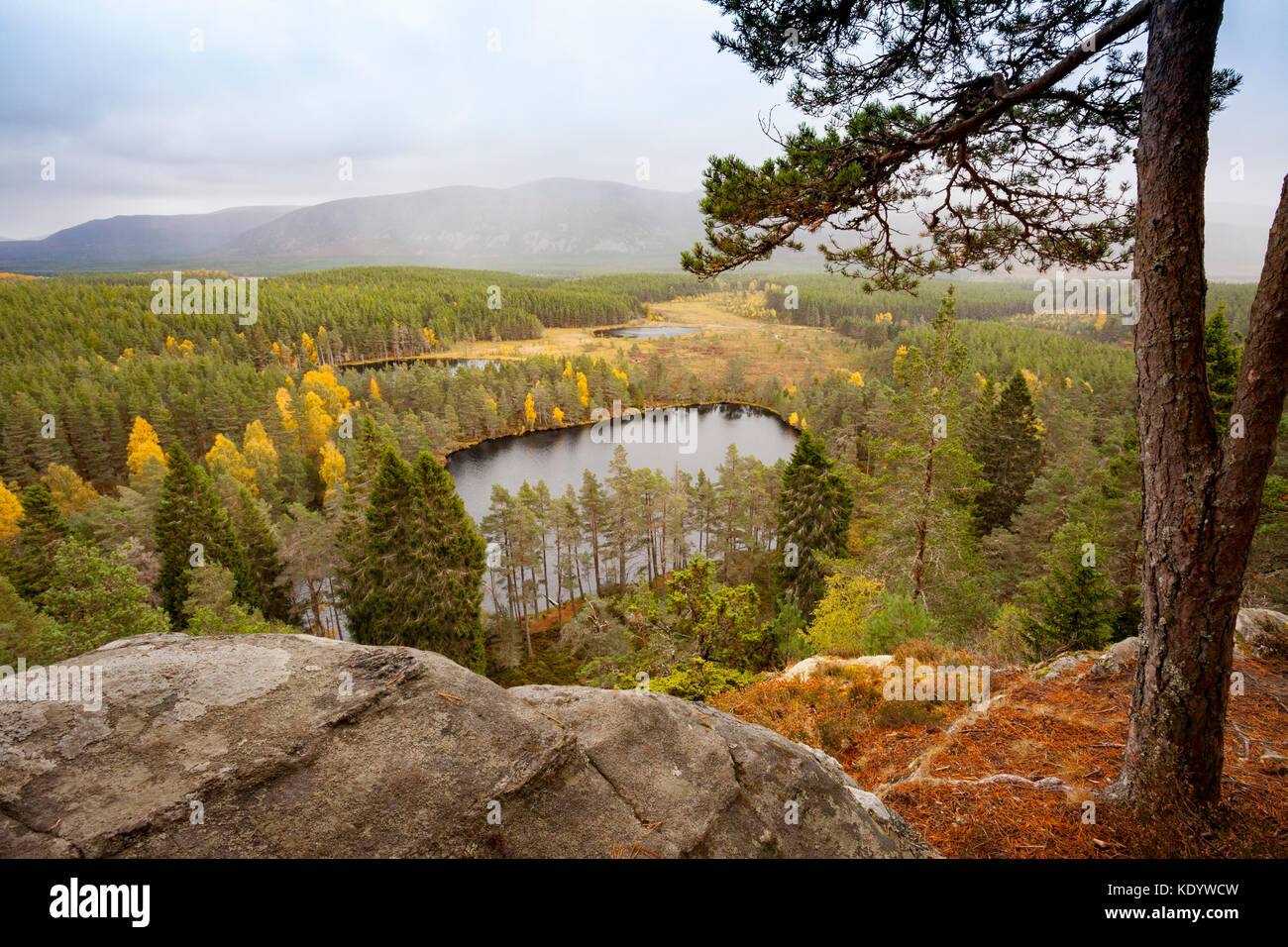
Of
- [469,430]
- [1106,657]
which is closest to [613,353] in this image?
[469,430]

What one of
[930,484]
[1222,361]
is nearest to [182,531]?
[930,484]

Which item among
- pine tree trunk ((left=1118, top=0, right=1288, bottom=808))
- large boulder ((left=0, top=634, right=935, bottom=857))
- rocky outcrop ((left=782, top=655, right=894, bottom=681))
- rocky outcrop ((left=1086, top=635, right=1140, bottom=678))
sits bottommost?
rocky outcrop ((left=782, top=655, right=894, bottom=681))

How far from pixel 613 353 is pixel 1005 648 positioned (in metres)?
131

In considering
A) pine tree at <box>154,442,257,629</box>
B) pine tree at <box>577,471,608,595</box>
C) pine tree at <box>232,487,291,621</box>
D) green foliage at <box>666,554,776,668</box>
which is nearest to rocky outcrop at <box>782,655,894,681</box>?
green foliage at <box>666,554,776,668</box>

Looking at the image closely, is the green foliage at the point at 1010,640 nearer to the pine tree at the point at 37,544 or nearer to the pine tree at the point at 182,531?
the pine tree at the point at 182,531

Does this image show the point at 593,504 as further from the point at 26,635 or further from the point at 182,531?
the point at 26,635

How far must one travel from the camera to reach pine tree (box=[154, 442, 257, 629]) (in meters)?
29.7

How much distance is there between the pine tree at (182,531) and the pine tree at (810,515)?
30584mm

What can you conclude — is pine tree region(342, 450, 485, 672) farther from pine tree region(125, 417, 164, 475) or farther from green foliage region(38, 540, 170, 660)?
pine tree region(125, 417, 164, 475)

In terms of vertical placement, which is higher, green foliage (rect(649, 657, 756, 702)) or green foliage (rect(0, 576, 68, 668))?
green foliage (rect(649, 657, 756, 702))

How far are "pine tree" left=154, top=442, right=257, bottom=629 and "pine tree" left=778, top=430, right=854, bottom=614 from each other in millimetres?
30584
